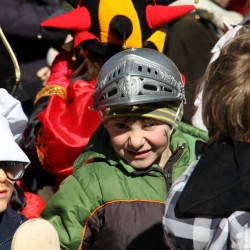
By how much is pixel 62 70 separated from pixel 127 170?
1242 mm

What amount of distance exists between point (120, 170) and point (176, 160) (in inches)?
9.5

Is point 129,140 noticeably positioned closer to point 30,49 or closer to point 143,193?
point 143,193

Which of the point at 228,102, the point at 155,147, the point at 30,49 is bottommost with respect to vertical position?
the point at 30,49

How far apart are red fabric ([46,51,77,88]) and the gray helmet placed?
108 centimetres

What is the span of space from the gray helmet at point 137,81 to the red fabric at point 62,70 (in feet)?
3.55

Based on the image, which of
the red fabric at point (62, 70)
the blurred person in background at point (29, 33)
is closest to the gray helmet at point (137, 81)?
the red fabric at point (62, 70)

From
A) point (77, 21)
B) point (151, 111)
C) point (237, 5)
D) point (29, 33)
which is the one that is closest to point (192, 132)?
point (151, 111)

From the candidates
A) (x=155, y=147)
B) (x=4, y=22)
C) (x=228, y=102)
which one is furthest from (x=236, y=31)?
(x=4, y=22)

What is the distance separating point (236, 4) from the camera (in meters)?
5.03

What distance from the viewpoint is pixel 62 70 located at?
4207 millimetres

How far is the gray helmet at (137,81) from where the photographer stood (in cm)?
297

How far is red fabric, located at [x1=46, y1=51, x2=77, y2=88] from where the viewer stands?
416 centimetres

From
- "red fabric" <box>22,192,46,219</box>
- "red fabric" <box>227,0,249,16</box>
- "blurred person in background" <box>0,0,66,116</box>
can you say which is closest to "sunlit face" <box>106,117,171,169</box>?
"red fabric" <box>22,192,46,219</box>

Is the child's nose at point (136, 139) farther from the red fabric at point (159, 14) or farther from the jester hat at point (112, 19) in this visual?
the red fabric at point (159, 14)
